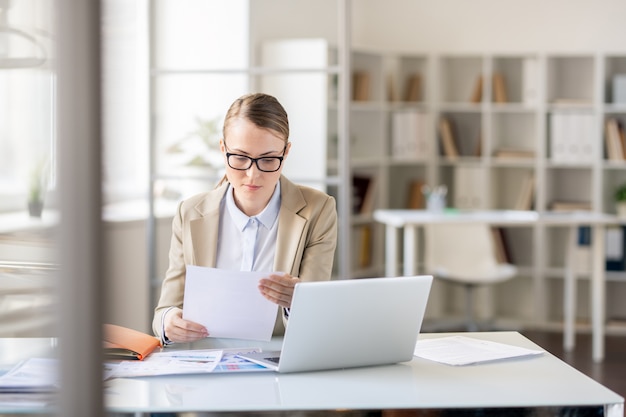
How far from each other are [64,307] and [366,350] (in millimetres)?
1508

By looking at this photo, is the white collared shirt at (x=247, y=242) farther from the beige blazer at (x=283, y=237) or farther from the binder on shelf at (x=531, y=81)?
the binder on shelf at (x=531, y=81)

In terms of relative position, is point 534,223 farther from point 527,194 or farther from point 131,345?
point 131,345

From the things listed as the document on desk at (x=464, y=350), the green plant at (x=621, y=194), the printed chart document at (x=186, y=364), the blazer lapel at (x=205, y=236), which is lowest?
the document on desk at (x=464, y=350)

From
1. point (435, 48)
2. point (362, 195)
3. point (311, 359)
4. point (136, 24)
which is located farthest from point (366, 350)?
point (435, 48)

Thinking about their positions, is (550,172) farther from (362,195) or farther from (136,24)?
(136,24)

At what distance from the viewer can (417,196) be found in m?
6.84

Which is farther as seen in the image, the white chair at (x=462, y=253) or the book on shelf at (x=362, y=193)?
the book on shelf at (x=362, y=193)

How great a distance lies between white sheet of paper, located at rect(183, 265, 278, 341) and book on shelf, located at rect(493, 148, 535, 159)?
15.6 feet

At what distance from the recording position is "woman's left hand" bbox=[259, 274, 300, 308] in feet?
6.66

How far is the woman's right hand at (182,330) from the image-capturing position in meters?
2.17

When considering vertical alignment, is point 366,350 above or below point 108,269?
below

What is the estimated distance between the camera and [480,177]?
6668 millimetres

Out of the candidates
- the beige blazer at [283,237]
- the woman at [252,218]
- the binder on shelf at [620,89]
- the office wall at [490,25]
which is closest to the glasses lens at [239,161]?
the woman at [252,218]

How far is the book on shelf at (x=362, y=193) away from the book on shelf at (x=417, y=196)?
1.25ft
